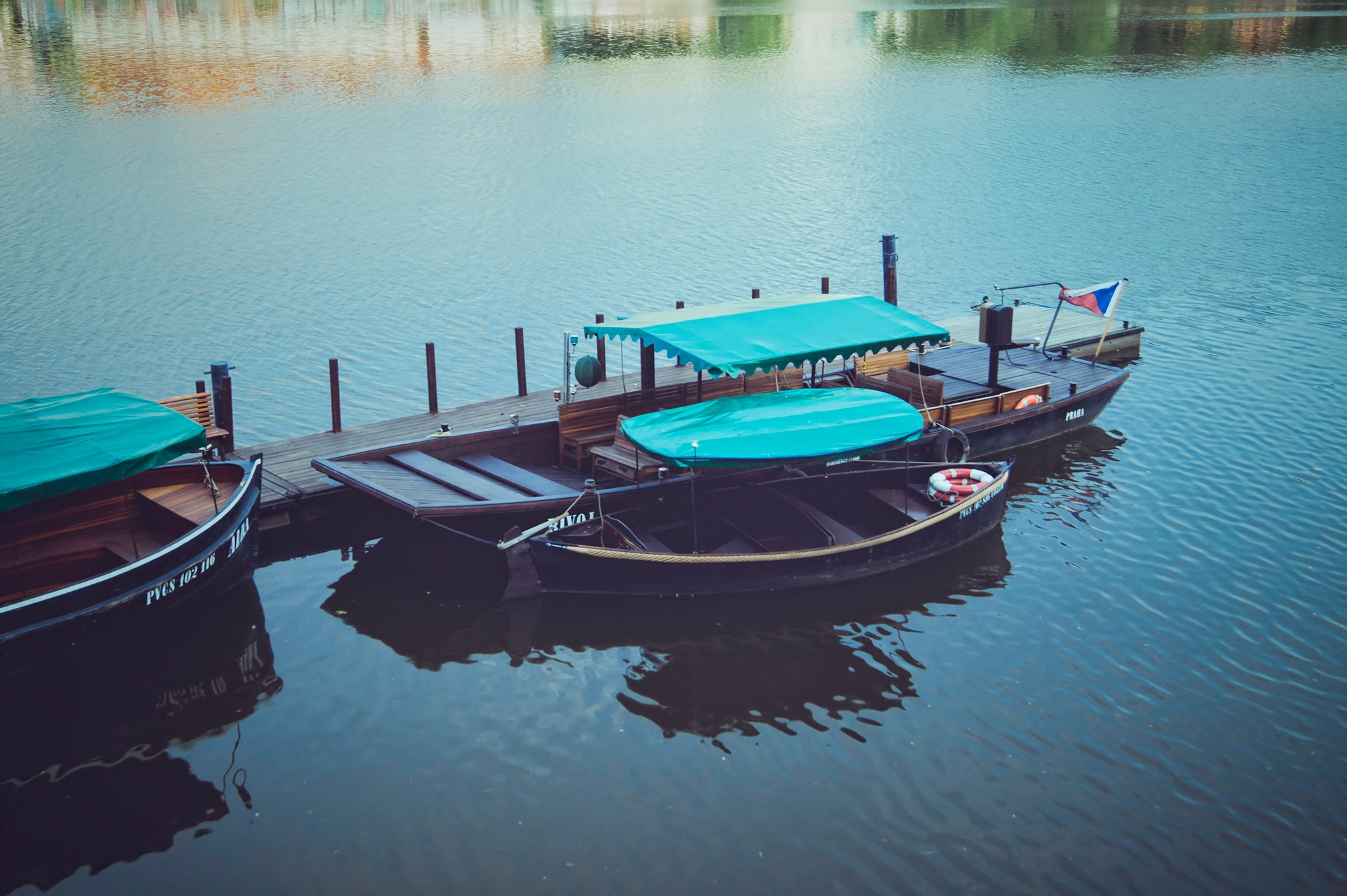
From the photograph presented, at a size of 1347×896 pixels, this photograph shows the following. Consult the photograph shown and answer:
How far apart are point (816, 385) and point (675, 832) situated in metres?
12.7

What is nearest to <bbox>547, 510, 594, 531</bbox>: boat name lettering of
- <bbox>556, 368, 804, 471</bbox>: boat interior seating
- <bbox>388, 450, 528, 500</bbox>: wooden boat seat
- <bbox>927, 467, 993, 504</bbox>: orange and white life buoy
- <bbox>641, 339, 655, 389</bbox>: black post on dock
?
<bbox>388, 450, 528, 500</bbox>: wooden boat seat

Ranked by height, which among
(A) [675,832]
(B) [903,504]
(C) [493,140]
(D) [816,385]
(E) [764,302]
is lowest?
(A) [675,832]

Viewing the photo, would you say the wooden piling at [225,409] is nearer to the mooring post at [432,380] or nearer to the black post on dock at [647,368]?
the mooring post at [432,380]

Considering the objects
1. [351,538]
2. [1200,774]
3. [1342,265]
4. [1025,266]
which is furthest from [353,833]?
[1342,265]

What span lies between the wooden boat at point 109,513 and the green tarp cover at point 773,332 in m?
8.04

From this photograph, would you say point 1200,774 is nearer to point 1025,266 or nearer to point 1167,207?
point 1025,266

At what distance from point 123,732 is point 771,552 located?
1051 centimetres

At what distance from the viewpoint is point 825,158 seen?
55344 millimetres

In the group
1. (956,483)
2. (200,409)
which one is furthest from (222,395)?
(956,483)

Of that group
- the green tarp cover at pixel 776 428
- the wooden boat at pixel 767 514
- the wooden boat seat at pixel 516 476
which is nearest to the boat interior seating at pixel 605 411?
the wooden boat seat at pixel 516 476

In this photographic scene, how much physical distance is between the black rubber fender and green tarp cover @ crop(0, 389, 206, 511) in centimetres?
1470

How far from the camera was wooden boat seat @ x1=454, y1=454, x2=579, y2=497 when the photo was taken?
64.2 ft

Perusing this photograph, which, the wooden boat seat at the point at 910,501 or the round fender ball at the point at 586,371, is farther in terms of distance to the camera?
the round fender ball at the point at 586,371

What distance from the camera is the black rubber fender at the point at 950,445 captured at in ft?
73.8
